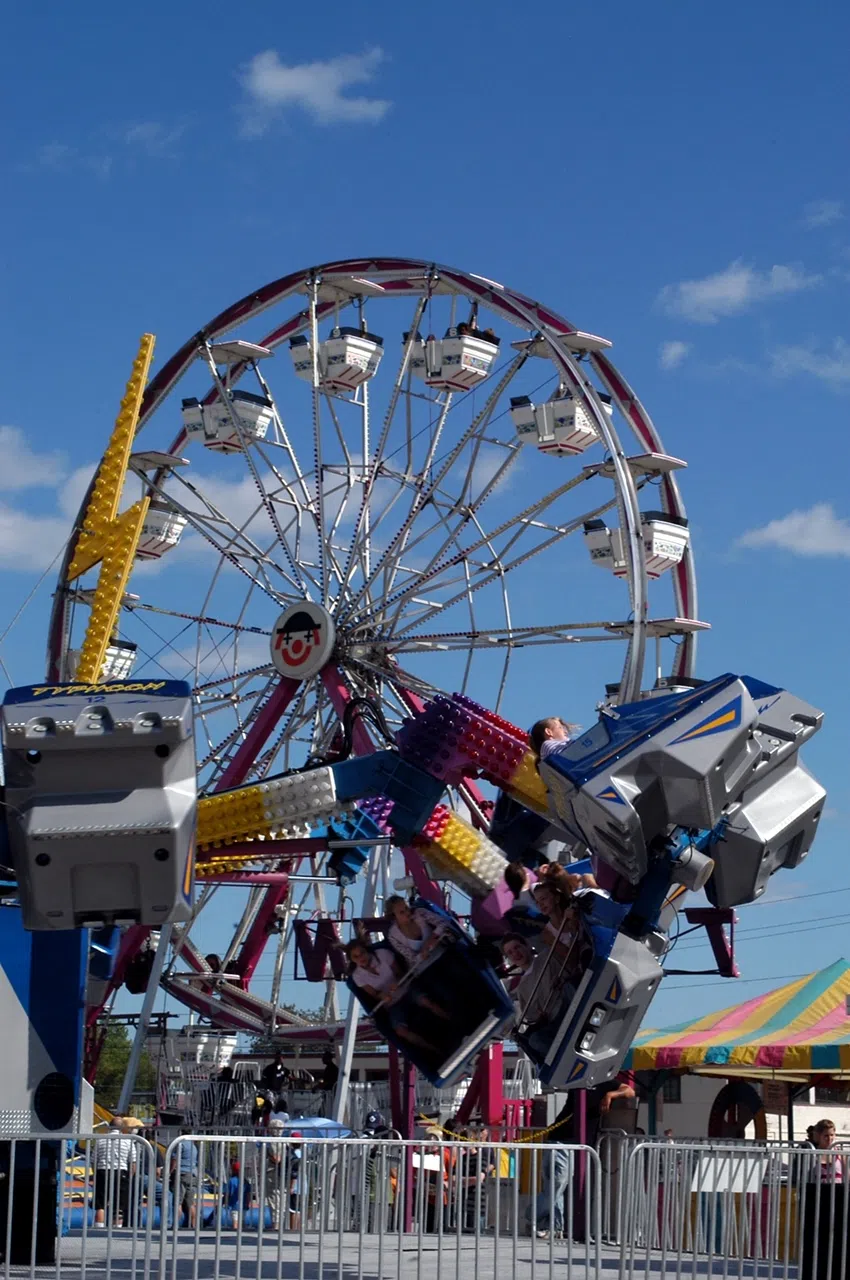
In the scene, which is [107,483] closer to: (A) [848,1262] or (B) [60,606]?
(A) [848,1262]

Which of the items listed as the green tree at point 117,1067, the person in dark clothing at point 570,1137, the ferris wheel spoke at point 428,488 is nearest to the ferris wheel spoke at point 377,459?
the ferris wheel spoke at point 428,488

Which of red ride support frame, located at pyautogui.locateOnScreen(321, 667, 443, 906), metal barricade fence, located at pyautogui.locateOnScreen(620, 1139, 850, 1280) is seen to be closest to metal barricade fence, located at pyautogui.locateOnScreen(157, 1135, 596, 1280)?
metal barricade fence, located at pyautogui.locateOnScreen(620, 1139, 850, 1280)

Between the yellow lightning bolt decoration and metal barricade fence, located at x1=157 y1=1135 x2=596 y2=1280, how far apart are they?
2.94 metres

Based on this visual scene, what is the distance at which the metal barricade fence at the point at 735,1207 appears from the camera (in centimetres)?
979

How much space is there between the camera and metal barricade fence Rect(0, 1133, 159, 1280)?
841 centimetres

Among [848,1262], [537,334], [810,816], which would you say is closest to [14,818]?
[810,816]

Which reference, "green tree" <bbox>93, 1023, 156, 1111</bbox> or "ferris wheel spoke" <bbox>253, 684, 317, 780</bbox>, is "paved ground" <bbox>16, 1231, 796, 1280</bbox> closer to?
"ferris wheel spoke" <bbox>253, 684, 317, 780</bbox>

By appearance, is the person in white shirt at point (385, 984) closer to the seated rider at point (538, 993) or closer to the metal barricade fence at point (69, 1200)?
the seated rider at point (538, 993)

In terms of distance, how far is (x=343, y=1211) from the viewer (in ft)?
28.4

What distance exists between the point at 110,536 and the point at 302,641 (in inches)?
612

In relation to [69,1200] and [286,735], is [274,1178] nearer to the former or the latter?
[69,1200]

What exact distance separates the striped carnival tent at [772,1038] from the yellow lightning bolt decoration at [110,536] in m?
9.66

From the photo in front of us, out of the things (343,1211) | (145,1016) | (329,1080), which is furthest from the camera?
(145,1016)

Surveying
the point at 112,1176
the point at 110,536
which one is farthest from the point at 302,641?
the point at 112,1176
